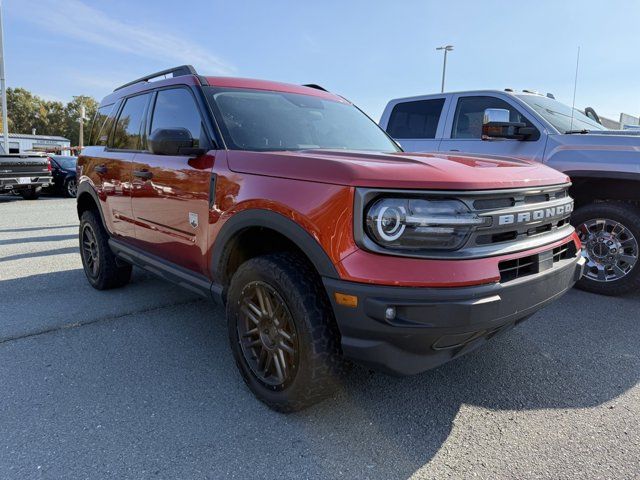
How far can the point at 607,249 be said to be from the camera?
445 centimetres

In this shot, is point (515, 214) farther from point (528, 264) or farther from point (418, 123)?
point (418, 123)

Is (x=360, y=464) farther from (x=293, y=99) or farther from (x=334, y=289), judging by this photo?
(x=293, y=99)

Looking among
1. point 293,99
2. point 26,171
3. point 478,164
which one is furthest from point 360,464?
point 26,171

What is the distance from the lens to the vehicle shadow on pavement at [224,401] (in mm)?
2109

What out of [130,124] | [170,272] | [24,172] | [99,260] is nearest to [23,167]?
[24,172]

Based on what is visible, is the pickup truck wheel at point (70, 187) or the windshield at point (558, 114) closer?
the windshield at point (558, 114)

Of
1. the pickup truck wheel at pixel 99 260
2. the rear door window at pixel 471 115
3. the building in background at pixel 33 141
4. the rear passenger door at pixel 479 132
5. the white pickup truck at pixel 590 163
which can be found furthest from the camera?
the building in background at pixel 33 141

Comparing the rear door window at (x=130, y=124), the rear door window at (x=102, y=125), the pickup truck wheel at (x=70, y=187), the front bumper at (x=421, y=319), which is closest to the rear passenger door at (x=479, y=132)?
the front bumper at (x=421, y=319)

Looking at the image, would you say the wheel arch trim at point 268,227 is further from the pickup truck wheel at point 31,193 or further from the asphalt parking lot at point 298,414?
the pickup truck wheel at point 31,193

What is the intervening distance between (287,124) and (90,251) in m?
2.87

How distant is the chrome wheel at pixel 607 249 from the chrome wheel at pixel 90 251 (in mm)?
4887

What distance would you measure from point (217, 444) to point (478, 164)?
194 cm

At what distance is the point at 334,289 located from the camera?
2.02 meters

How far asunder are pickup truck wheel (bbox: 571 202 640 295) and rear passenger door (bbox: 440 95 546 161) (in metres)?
0.82
